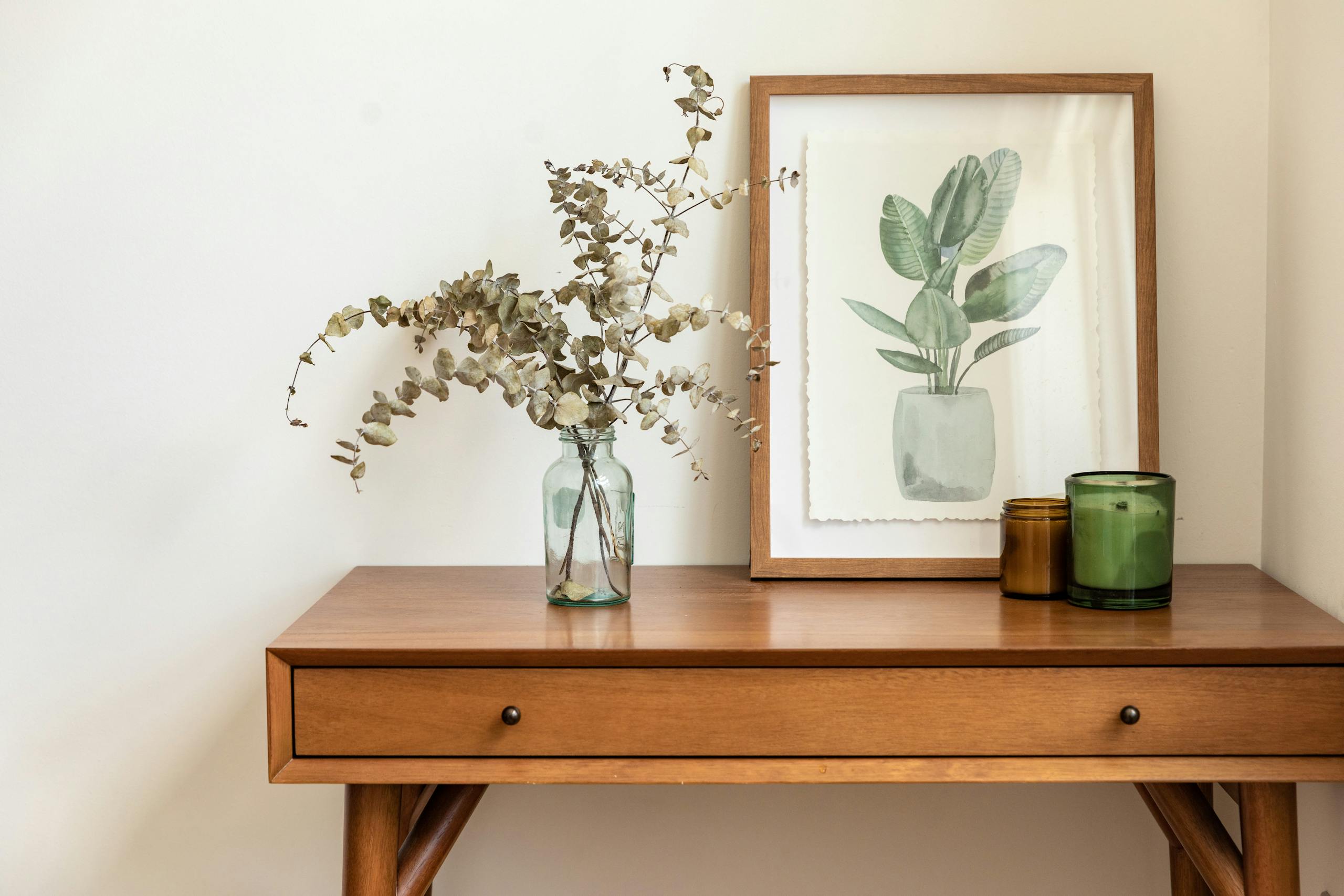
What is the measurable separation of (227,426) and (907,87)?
104 cm

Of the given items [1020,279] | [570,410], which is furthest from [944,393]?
[570,410]

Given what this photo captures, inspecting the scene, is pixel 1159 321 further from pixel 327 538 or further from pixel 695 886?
pixel 327 538

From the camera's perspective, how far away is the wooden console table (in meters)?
1.00

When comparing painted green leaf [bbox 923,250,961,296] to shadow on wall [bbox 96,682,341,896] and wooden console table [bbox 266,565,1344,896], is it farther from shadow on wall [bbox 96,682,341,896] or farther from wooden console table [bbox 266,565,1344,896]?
shadow on wall [bbox 96,682,341,896]

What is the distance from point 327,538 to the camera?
1.42m

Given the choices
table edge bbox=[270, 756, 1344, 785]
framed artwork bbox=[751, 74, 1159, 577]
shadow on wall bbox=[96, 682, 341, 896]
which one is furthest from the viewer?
shadow on wall bbox=[96, 682, 341, 896]

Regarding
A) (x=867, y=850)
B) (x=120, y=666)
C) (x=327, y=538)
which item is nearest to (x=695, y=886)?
(x=867, y=850)

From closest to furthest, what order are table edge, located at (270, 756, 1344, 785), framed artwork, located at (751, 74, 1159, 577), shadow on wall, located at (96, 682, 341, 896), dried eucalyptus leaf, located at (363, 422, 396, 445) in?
table edge, located at (270, 756, 1344, 785) < dried eucalyptus leaf, located at (363, 422, 396, 445) < framed artwork, located at (751, 74, 1159, 577) < shadow on wall, located at (96, 682, 341, 896)

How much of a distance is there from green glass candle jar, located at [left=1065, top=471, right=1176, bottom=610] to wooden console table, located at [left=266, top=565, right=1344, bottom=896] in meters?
0.07

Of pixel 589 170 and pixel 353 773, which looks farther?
pixel 589 170

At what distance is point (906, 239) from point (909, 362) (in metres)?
0.16

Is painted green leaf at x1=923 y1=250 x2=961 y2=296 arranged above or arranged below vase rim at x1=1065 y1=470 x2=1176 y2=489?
above

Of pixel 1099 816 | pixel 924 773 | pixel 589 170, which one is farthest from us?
pixel 1099 816

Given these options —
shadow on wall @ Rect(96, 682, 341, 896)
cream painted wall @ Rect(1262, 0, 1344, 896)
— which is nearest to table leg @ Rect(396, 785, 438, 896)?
shadow on wall @ Rect(96, 682, 341, 896)
